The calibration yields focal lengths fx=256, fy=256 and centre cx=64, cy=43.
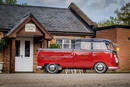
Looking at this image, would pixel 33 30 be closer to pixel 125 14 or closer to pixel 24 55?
pixel 24 55

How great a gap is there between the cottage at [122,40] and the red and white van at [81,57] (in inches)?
249

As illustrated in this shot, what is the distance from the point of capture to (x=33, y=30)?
1792cm

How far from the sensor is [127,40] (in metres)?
21.5

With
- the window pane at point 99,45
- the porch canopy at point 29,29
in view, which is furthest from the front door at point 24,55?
the window pane at point 99,45

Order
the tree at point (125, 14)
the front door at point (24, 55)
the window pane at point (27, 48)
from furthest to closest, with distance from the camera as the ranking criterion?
the tree at point (125, 14)
the window pane at point (27, 48)
the front door at point (24, 55)

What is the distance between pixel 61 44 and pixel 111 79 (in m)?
10.4

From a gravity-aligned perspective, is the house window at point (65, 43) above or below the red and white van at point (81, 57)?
above

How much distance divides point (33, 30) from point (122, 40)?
777cm

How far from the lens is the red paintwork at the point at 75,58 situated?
13.9 m

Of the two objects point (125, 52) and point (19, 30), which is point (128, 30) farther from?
point (19, 30)

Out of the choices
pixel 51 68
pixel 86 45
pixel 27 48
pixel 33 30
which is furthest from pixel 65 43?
pixel 51 68

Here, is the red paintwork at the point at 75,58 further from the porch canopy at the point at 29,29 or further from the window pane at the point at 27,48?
the window pane at the point at 27,48

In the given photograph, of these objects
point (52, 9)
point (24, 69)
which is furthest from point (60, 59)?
point (52, 9)

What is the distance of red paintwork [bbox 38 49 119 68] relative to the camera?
13938 millimetres
